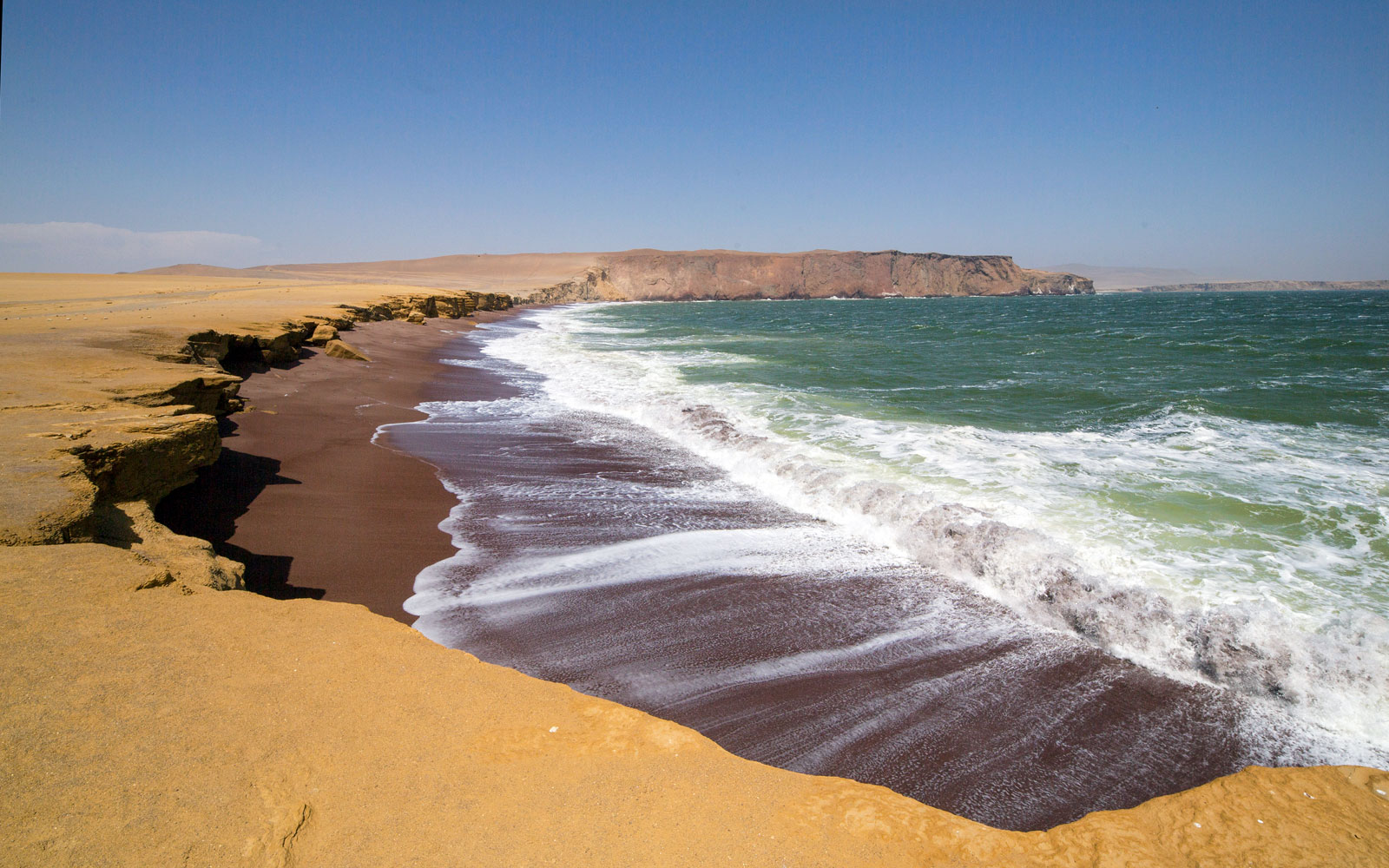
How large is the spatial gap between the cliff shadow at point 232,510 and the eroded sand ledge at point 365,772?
1.13 metres

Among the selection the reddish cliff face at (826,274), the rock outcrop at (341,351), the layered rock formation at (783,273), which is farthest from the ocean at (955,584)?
the reddish cliff face at (826,274)

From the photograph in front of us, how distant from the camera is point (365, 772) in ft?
7.60

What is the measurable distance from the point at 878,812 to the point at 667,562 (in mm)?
→ 3068

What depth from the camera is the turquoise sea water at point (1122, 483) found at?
4.27 meters

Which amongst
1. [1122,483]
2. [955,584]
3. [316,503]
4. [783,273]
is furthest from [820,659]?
[783,273]

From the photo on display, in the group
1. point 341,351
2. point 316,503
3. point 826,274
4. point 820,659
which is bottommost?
point 820,659

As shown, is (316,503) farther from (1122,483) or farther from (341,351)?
(341,351)

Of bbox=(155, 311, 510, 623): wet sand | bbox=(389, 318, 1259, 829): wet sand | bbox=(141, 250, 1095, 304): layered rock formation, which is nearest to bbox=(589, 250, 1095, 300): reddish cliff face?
bbox=(141, 250, 1095, 304): layered rock formation

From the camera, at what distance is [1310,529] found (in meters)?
5.86

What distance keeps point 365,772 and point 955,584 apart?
4354 mm

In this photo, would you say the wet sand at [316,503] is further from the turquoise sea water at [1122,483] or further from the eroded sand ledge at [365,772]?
the turquoise sea water at [1122,483]

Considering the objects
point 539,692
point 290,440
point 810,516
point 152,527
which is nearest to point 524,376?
point 290,440

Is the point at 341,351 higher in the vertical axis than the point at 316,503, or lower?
higher

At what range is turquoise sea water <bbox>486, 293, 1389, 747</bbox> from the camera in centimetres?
427
